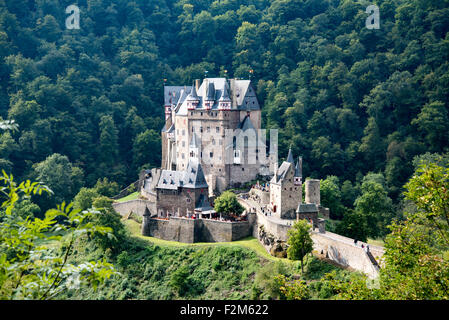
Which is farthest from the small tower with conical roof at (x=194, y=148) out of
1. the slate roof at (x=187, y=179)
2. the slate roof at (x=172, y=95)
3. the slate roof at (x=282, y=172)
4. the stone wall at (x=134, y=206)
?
the slate roof at (x=172, y=95)

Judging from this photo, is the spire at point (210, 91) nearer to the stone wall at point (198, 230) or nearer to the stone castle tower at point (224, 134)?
the stone castle tower at point (224, 134)

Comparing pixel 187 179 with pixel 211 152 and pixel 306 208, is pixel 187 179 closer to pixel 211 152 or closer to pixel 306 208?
pixel 211 152

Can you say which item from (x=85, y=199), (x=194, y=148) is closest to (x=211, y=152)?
(x=194, y=148)

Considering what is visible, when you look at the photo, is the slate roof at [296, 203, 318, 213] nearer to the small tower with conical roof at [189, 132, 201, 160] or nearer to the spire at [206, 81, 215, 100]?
the small tower with conical roof at [189, 132, 201, 160]

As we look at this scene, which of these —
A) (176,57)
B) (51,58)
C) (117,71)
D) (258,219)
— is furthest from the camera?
(176,57)
